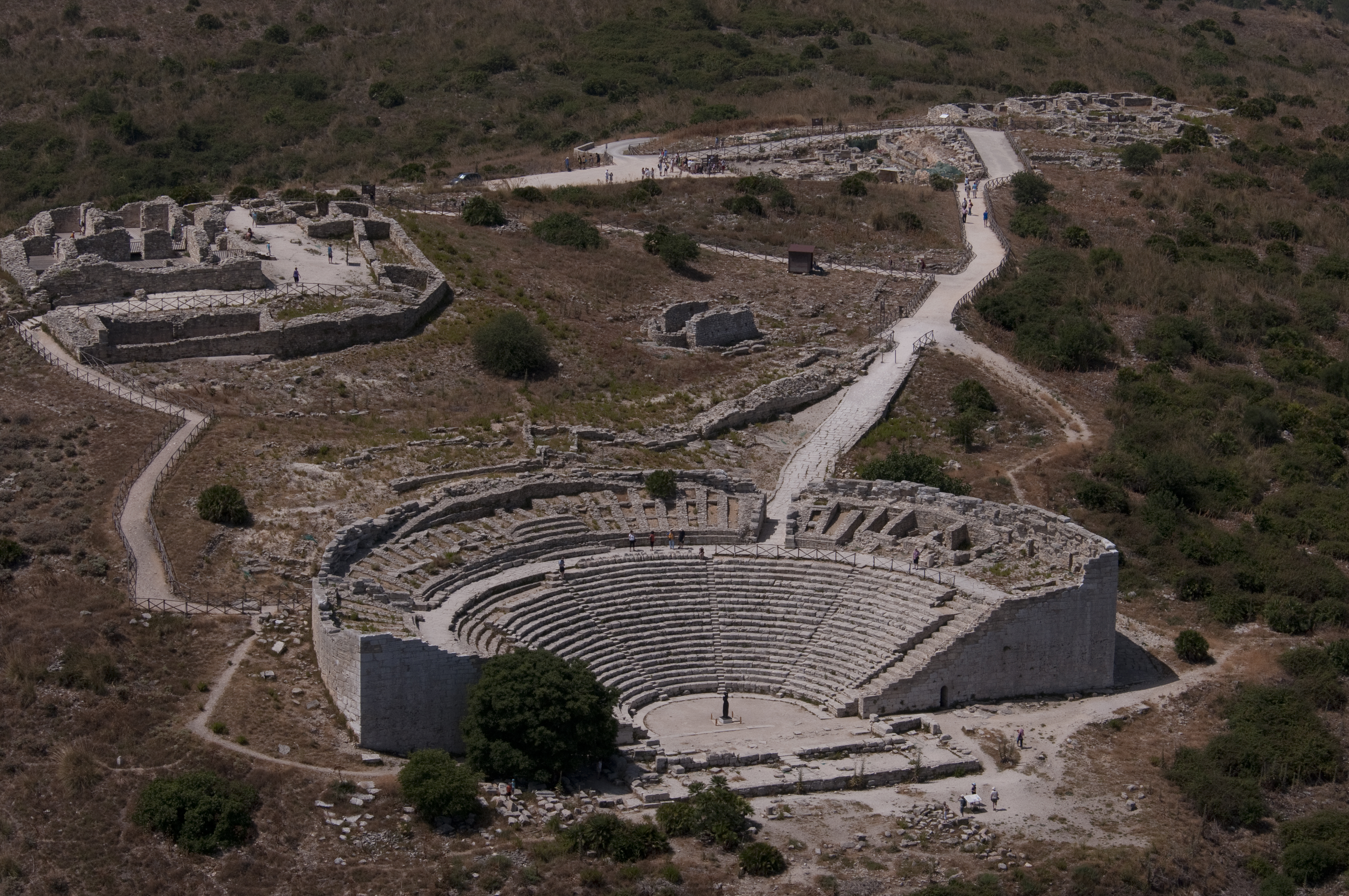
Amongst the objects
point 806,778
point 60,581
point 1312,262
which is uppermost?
point 1312,262

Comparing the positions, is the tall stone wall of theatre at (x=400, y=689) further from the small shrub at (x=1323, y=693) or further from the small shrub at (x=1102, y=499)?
the small shrub at (x=1102, y=499)

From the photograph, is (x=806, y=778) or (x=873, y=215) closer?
(x=806, y=778)

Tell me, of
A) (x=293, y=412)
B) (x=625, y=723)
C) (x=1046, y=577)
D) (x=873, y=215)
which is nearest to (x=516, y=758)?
(x=625, y=723)

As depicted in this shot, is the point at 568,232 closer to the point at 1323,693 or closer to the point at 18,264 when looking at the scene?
the point at 18,264

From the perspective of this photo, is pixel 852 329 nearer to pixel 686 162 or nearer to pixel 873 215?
pixel 873 215

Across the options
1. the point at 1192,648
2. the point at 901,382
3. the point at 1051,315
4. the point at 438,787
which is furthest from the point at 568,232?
the point at 438,787

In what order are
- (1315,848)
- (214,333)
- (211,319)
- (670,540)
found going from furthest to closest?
(214,333)
(211,319)
(670,540)
(1315,848)

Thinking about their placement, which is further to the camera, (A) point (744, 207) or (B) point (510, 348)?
(A) point (744, 207)

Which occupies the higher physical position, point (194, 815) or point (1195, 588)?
point (1195, 588)
